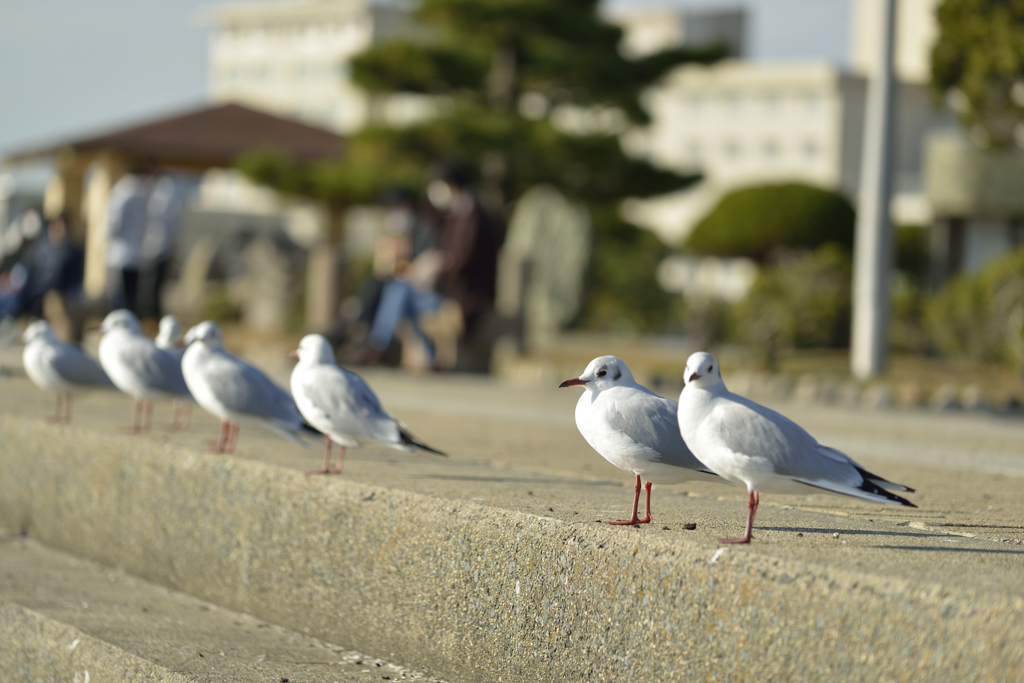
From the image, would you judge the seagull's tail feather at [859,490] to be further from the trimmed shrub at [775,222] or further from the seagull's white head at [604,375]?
the trimmed shrub at [775,222]

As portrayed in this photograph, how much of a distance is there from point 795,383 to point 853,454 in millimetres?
5405

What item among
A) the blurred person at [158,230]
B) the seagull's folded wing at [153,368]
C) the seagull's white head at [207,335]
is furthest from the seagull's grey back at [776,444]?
the blurred person at [158,230]

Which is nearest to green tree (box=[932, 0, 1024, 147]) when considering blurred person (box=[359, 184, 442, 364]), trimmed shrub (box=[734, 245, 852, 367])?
trimmed shrub (box=[734, 245, 852, 367])

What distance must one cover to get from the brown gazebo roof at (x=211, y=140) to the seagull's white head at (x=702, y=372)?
1620 centimetres

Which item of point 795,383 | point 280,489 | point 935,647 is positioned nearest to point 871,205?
point 795,383

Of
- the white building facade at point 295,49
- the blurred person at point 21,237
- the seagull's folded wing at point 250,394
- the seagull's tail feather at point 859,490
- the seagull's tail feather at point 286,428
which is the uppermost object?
the white building facade at point 295,49

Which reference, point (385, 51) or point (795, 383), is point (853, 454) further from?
point (385, 51)

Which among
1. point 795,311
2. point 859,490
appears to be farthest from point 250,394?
point 795,311

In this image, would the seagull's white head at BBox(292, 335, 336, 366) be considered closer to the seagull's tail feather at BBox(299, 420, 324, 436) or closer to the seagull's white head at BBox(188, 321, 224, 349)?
the seagull's tail feather at BBox(299, 420, 324, 436)

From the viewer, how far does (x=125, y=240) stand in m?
12.0

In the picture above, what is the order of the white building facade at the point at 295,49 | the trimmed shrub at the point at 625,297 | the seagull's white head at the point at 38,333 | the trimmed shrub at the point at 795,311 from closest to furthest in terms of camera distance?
the seagull's white head at the point at 38,333
the trimmed shrub at the point at 795,311
the trimmed shrub at the point at 625,297
the white building facade at the point at 295,49

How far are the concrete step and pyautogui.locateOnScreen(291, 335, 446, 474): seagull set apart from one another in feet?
1.72

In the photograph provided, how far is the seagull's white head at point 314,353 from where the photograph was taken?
3619mm

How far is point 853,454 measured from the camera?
540 cm
